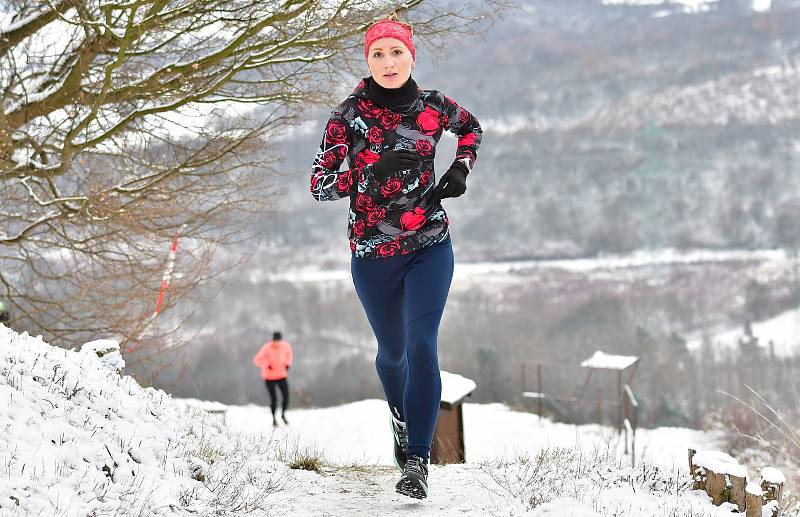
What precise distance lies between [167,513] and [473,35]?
4872mm

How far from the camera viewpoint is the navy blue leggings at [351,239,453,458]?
124 inches

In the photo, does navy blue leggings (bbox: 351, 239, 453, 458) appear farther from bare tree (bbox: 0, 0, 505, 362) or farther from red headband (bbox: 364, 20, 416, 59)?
bare tree (bbox: 0, 0, 505, 362)

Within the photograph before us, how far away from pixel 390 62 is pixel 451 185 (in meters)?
0.60

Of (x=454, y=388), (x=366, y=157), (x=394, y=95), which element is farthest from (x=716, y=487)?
(x=454, y=388)

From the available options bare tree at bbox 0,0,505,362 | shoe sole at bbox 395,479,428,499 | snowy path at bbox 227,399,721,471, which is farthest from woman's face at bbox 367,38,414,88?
snowy path at bbox 227,399,721,471

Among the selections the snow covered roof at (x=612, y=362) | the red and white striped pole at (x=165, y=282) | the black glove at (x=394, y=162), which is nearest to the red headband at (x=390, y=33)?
the black glove at (x=394, y=162)

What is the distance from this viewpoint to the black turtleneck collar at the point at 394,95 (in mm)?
3209

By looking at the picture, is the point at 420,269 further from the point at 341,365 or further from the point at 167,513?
the point at 341,365

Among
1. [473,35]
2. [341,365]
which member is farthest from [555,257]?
[473,35]

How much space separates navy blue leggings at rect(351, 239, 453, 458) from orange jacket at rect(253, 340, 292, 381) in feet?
29.1

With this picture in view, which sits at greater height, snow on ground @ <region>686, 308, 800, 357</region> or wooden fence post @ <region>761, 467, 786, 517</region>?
wooden fence post @ <region>761, 467, 786, 517</region>

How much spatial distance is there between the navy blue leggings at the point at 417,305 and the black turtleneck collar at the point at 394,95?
0.66m

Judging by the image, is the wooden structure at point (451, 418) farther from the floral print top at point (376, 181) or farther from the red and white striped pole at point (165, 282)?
the floral print top at point (376, 181)

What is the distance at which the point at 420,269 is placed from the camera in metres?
3.19
